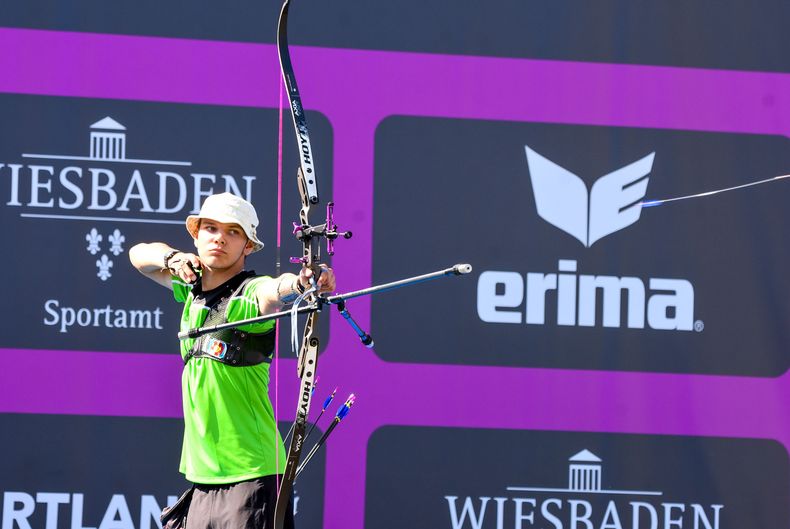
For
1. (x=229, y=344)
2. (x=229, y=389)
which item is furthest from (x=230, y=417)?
(x=229, y=344)

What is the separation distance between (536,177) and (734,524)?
55.2 inches

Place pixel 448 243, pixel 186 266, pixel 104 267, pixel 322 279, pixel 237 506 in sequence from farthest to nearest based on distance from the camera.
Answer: pixel 448 243, pixel 104 267, pixel 186 266, pixel 237 506, pixel 322 279

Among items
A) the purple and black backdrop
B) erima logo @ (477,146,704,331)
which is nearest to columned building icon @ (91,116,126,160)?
the purple and black backdrop

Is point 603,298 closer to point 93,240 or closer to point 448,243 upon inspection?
point 448,243

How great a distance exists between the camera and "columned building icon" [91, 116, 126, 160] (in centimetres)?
355

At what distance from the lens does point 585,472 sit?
3.65m

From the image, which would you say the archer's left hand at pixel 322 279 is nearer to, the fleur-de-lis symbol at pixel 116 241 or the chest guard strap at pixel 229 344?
the chest guard strap at pixel 229 344

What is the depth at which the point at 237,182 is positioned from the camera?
3.59m

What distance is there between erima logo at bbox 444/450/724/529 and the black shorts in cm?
115

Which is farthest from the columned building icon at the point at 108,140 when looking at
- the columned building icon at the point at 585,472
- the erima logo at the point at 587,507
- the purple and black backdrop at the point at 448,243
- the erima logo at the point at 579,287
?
the columned building icon at the point at 585,472

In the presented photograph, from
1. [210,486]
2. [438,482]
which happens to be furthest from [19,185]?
[438,482]

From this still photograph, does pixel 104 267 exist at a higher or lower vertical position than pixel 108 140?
lower

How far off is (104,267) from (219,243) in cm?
97

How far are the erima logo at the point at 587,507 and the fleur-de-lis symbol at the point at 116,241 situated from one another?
1.50m
